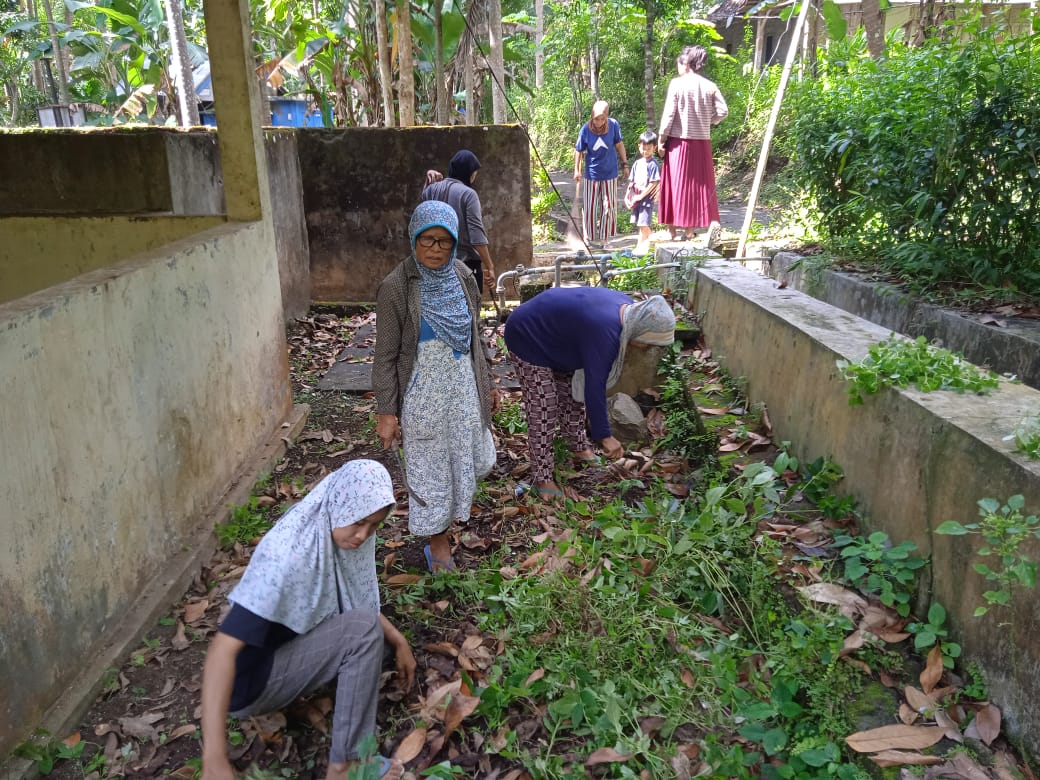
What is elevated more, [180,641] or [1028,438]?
[1028,438]

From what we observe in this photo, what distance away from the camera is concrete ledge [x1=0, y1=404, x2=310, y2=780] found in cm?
256

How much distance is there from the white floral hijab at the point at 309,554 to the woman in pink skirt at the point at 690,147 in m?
6.59

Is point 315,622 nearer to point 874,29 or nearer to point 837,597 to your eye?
point 837,597

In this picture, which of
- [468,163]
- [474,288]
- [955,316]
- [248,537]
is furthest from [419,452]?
[468,163]

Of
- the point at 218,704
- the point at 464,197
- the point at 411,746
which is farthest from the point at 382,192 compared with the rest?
the point at 218,704

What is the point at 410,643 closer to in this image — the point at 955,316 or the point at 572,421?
the point at 572,421

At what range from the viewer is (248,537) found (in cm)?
395

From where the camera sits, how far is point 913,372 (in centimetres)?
287

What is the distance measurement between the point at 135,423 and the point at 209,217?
2300mm

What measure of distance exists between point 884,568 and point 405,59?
8069mm

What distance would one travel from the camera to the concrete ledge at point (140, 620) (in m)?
2.56

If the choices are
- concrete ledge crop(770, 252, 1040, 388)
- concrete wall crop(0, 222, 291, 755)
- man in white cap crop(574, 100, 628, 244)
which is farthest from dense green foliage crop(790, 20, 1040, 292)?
concrete wall crop(0, 222, 291, 755)

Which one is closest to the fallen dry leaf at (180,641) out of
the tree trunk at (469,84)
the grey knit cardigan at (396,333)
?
the grey knit cardigan at (396,333)

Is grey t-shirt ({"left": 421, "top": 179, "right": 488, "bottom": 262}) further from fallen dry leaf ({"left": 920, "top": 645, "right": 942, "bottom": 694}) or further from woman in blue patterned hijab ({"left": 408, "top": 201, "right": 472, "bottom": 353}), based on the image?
fallen dry leaf ({"left": 920, "top": 645, "right": 942, "bottom": 694})
